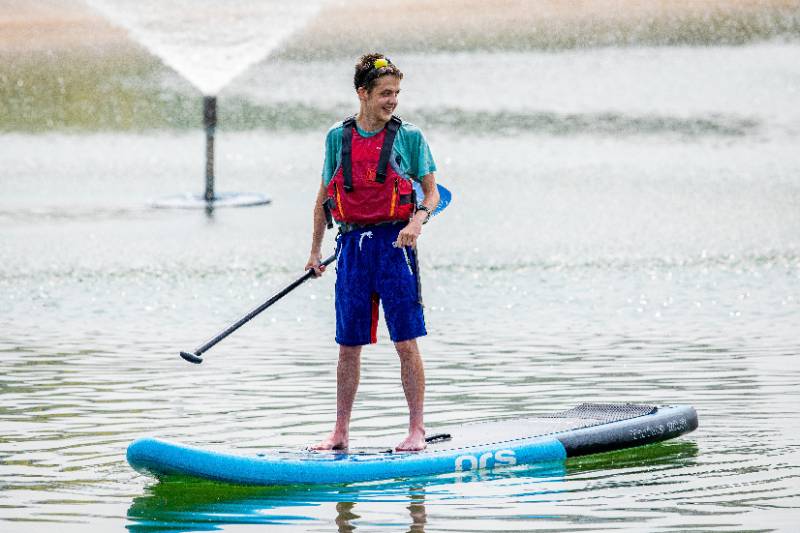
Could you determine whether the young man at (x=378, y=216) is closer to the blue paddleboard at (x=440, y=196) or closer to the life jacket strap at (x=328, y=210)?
the life jacket strap at (x=328, y=210)

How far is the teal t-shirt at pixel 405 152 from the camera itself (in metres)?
9.10

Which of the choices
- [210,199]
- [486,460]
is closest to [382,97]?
[486,460]

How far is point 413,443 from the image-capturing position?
30.2ft

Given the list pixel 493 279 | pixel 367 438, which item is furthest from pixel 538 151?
pixel 367 438

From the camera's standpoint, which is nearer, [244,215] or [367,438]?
[367,438]

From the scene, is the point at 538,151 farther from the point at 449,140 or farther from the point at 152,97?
the point at 152,97

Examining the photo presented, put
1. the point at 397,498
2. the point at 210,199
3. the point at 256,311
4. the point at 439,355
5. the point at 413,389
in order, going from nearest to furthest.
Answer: the point at 397,498, the point at 413,389, the point at 256,311, the point at 439,355, the point at 210,199

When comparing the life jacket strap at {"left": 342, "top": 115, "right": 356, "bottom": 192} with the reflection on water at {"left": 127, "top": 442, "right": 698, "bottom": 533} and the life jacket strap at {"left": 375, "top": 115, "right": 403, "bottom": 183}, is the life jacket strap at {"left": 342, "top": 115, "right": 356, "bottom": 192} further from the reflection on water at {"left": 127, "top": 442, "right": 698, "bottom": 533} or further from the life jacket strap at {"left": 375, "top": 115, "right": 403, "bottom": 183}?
the reflection on water at {"left": 127, "top": 442, "right": 698, "bottom": 533}

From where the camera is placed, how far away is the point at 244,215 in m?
40.1

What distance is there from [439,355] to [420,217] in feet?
16.1

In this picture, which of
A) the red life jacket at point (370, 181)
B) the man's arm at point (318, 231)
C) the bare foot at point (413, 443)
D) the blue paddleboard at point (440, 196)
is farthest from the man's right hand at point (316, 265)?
the bare foot at point (413, 443)

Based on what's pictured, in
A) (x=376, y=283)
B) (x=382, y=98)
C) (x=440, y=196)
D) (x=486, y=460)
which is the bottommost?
(x=486, y=460)

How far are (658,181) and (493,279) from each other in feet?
98.8

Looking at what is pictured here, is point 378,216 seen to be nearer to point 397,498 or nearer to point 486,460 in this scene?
point 486,460
